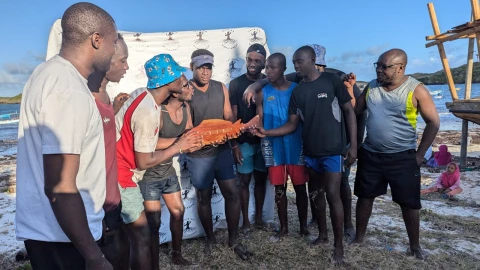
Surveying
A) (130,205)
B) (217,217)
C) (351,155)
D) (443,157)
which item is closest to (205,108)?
(130,205)

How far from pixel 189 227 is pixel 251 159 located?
3.97ft

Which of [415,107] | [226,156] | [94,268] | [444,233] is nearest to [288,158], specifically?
[226,156]

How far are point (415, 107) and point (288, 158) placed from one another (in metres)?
1.51

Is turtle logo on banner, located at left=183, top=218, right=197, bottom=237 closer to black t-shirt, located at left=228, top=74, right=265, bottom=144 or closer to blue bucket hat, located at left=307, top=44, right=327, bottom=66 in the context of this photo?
black t-shirt, located at left=228, top=74, right=265, bottom=144

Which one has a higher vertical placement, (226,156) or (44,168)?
(44,168)

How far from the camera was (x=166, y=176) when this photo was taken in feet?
Result: 11.6

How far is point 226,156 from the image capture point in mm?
4230

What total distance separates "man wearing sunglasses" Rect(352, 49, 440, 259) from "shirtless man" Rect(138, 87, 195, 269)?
209cm

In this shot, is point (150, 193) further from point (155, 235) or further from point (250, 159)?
point (250, 159)

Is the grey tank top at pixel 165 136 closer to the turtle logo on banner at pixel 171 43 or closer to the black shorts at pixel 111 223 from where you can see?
the black shorts at pixel 111 223

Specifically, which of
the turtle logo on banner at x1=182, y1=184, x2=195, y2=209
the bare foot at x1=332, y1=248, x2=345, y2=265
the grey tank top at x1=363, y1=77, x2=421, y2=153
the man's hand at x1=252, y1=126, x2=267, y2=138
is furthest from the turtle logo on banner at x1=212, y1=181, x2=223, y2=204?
the grey tank top at x1=363, y1=77, x2=421, y2=153

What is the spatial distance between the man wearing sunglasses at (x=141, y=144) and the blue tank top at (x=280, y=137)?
55.5 inches

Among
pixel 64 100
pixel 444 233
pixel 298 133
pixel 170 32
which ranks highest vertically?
pixel 170 32

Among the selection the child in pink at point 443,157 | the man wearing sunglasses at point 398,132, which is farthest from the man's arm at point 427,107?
the child in pink at point 443,157
